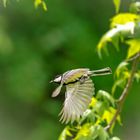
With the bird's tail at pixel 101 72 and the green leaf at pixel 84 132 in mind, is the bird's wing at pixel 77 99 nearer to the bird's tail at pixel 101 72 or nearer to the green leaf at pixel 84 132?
the bird's tail at pixel 101 72

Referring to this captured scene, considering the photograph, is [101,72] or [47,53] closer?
[101,72]

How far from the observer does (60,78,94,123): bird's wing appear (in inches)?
28.5

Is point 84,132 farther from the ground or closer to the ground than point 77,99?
closer to the ground

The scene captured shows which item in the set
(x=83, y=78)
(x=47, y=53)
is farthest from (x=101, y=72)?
(x=47, y=53)

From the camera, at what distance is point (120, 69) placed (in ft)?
3.86

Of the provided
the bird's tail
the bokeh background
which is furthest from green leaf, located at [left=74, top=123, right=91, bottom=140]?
the bokeh background

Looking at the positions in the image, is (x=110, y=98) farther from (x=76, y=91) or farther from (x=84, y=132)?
(x=76, y=91)

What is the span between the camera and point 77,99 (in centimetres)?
73

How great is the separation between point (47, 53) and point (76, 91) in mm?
2620

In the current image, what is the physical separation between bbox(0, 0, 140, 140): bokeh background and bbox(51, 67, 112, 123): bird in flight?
2382mm

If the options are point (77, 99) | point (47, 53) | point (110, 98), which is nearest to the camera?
point (77, 99)

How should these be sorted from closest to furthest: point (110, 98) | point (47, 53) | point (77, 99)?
1. point (77, 99)
2. point (110, 98)
3. point (47, 53)

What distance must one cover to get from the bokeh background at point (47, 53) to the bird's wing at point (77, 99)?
7.81 ft

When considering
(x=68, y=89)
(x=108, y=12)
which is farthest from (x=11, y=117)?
(x=68, y=89)
